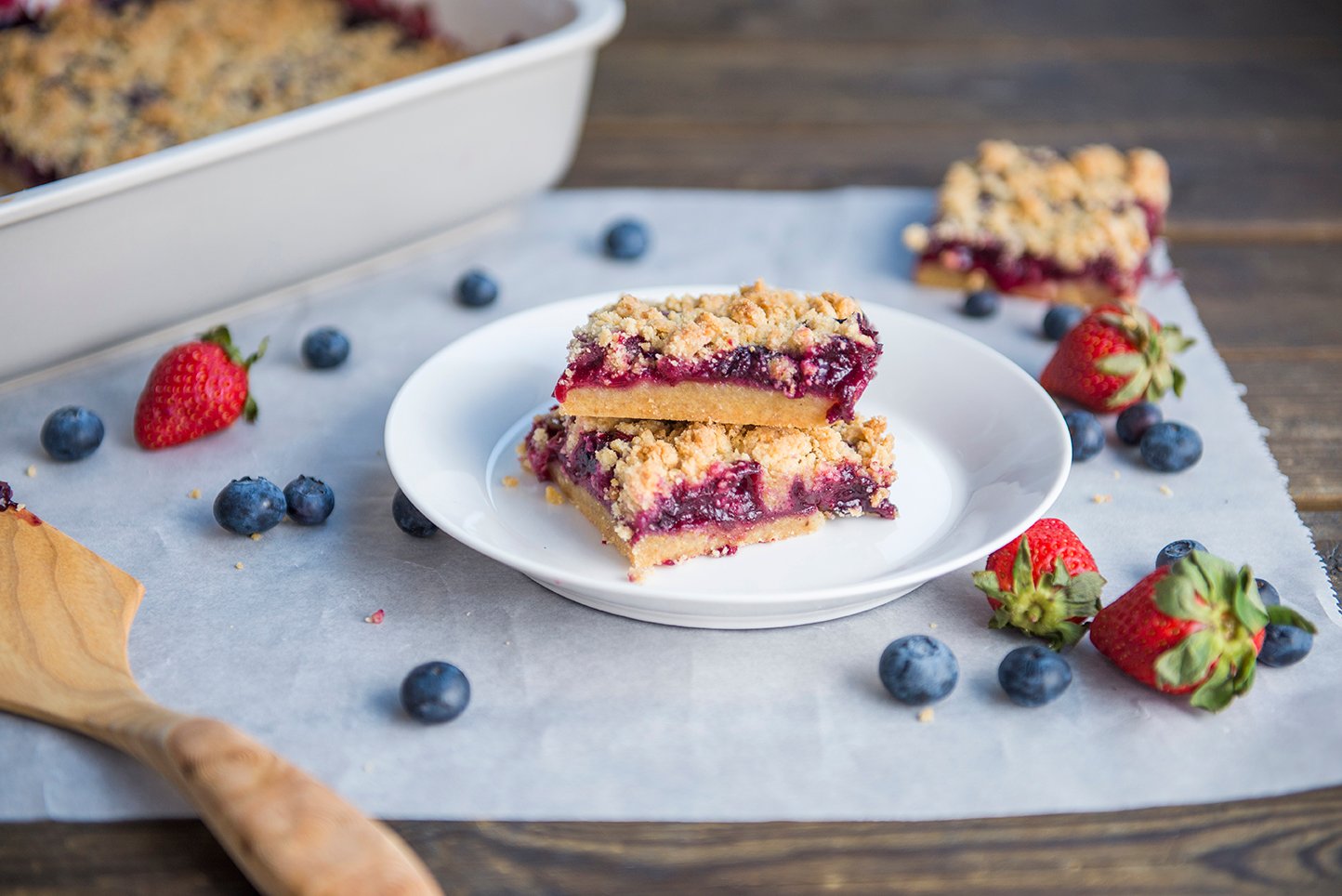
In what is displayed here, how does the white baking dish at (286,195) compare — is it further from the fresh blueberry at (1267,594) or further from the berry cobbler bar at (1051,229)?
the fresh blueberry at (1267,594)

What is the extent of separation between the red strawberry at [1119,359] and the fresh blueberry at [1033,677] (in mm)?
840

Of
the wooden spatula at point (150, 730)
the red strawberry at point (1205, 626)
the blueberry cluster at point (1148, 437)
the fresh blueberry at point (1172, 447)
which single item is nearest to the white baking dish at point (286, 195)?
the wooden spatula at point (150, 730)

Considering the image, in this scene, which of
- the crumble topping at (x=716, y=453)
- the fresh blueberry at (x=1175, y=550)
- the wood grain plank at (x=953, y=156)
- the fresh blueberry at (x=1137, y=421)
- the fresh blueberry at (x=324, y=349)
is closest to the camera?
the crumble topping at (x=716, y=453)

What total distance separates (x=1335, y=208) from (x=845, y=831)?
8.71 feet

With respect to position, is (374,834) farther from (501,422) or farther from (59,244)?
(59,244)

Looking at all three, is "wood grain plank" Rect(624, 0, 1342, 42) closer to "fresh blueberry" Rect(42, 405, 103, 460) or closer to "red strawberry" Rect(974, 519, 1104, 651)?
"fresh blueberry" Rect(42, 405, 103, 460)

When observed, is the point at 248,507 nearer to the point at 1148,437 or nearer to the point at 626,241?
the point at 626,241

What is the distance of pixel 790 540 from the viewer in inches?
83.6

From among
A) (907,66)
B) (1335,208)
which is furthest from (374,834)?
(907,66)

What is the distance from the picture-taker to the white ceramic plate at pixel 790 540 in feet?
6.37

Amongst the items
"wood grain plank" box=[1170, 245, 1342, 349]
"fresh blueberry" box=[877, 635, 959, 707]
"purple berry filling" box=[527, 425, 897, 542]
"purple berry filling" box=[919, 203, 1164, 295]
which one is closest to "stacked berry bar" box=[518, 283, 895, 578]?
"purple berry filling" box=[527, 425, 897, 542]

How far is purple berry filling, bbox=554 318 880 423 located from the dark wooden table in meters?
0.71

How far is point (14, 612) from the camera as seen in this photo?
192 cm

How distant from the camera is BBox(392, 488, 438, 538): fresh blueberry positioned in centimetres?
220
